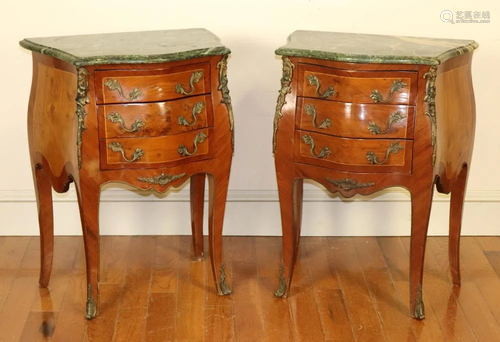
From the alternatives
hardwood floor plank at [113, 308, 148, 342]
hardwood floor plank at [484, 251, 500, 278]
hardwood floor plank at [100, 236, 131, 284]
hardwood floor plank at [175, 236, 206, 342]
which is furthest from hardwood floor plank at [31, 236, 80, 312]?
hardwood floor plank at [484, 251, 500, 278]

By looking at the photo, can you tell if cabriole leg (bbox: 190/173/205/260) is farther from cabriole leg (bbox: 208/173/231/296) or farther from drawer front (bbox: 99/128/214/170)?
drawer front (bbox: 99/128/214/170)

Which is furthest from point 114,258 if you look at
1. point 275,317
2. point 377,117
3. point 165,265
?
point 377,117

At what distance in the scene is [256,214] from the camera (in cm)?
347

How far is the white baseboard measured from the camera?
343cm

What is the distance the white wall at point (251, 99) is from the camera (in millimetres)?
3188

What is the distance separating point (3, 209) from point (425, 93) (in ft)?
5.99

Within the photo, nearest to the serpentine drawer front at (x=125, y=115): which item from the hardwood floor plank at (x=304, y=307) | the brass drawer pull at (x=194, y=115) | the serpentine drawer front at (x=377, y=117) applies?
the brass drawer pull at (x=194, y=115)

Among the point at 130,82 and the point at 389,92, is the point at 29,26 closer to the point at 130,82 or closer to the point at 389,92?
the point at 130,82

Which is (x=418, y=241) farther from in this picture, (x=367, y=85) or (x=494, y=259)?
(x=494, y=259)

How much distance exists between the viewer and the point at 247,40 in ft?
10.6

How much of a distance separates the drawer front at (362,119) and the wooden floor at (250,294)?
2.14 feet

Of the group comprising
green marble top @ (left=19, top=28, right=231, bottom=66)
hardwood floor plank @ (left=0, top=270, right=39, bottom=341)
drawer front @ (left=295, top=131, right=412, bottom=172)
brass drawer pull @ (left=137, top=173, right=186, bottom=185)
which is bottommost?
hardwood floor plank @ (left=0, top=270, right=39, bottom=341)

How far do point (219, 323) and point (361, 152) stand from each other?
744 mm

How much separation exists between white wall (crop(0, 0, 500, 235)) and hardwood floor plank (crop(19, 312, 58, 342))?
69 cm
